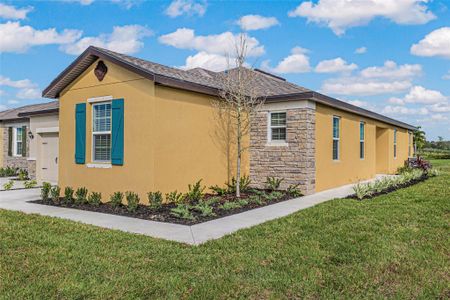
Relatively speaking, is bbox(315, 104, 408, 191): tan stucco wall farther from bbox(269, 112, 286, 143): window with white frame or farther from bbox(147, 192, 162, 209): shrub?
bbox(147, 192, 162, 209): shrub

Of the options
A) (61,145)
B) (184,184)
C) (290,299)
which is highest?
(61,145)

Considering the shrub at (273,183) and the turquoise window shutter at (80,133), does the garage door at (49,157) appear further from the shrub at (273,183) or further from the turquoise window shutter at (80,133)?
the shrub at (273,183)

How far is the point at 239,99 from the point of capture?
409 inches

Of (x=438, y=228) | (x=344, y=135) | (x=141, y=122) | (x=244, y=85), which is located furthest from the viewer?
(x=344, y=135)

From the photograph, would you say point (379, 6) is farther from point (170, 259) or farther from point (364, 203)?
point (170, 259)

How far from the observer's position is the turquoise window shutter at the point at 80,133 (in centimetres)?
1012

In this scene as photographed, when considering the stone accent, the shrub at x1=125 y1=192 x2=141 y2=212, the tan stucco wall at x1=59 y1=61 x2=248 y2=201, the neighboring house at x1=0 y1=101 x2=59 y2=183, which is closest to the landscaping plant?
the shrub at x1=125 y1=192 x2=141 y2=212

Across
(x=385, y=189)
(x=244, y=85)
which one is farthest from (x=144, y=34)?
(x=385, y=189)

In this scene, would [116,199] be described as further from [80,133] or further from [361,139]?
[361,139]

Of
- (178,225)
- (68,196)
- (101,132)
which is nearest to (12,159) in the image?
(68,196)

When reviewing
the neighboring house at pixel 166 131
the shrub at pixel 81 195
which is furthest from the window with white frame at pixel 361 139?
the shrub at pixel 81 195

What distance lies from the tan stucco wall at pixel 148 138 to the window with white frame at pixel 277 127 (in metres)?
2.05

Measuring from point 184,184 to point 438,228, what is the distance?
6.06 meters

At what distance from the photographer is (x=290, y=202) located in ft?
31.8
